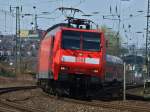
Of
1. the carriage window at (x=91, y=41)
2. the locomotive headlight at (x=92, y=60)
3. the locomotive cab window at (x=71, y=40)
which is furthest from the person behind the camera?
the carriage window at (x=91, y=41)

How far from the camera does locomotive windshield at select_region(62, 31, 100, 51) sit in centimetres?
2548

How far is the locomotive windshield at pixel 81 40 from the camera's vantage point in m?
25.5

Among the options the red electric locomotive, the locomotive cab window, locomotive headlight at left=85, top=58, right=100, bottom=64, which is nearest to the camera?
the red electric locomotive

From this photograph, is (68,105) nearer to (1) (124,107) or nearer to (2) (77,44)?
(1) (124,107)

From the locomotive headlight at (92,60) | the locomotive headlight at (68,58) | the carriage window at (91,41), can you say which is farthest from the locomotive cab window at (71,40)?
the locomotive headlight at (92,60)

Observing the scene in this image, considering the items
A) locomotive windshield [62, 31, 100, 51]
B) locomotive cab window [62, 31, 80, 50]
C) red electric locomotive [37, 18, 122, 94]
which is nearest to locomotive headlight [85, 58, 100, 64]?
red electric locomotive [37, 18, 122, 94]

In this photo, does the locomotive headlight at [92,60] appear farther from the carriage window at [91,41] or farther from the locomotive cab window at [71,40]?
the locomotive cab window at [71,40]

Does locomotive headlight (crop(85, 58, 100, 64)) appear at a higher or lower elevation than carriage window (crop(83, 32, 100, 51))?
lower

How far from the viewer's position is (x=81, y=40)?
2562cm

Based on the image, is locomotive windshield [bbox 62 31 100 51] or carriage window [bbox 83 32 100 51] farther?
carriage window [bbox 83 32 100 51]

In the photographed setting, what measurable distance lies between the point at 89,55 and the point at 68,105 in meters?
4.38

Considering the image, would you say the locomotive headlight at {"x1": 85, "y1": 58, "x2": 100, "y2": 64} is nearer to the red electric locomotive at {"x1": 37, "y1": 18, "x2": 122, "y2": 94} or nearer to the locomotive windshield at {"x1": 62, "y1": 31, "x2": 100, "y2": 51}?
the red electric locomotive at {"x1": 37, "y1": 18, "x2": 122, "y2": 94}

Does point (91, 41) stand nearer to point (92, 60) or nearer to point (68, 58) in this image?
point (92, 60)

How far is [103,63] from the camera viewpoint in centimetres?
2552
